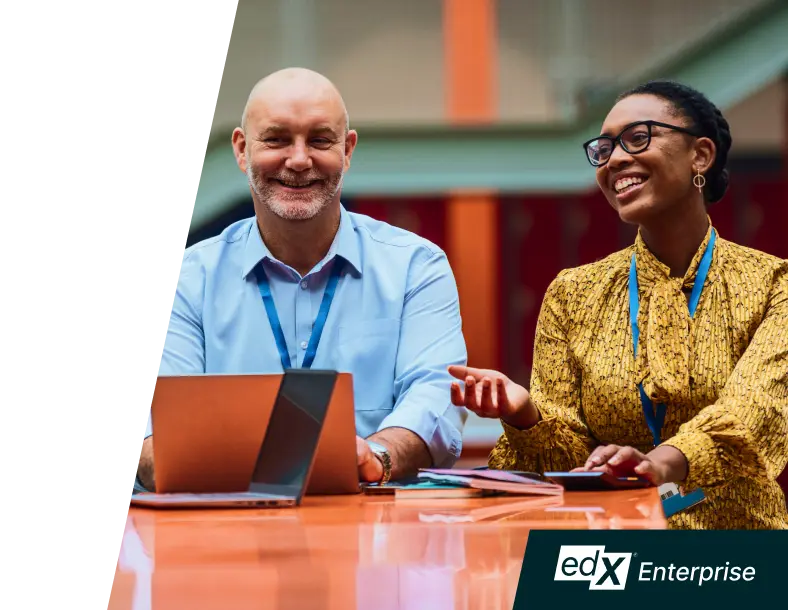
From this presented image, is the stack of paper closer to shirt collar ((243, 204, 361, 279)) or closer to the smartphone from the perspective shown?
the smartphone

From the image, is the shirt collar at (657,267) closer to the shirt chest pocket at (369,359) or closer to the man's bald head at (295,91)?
the shirt chest pocket at (369,359)

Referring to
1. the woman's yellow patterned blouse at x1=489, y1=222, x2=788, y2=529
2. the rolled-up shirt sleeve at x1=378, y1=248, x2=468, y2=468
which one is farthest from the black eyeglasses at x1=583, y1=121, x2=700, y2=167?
the rolled-up shirt sleeve at x1=378, y1=248, x2=468, y2=468

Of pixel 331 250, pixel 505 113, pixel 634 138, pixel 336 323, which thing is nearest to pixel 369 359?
pixel 336 323

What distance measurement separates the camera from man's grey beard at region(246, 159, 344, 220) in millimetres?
2156

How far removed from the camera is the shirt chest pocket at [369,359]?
2.15 meters

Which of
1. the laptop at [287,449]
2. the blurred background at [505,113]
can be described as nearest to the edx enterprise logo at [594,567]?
the laptop at [287,449]

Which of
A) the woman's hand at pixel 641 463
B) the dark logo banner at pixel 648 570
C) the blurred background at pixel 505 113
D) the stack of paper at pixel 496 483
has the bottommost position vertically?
the dark logo banner at pixel 648 570

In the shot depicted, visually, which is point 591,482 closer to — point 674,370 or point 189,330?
point 674,370

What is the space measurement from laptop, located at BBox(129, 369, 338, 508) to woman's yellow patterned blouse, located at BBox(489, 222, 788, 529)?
624mm

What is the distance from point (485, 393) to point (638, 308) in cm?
55

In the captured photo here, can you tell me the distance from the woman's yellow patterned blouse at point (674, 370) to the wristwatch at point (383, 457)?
331mm

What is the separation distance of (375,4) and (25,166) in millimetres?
8230

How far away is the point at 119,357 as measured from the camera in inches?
23.3

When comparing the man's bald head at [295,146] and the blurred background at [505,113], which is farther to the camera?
the blurred background at [505,113]
